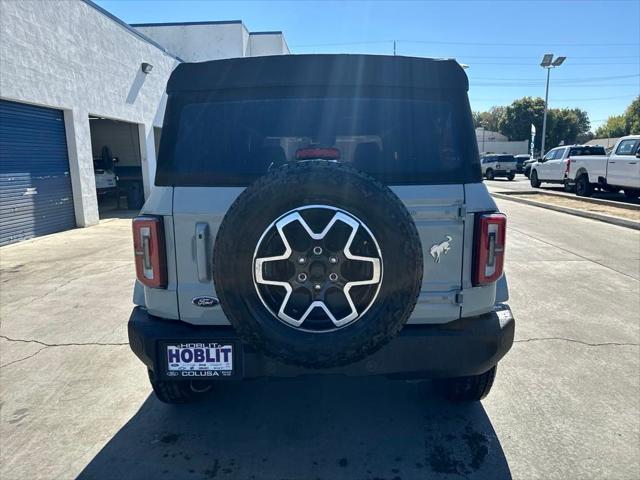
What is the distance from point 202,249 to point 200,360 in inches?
22.6

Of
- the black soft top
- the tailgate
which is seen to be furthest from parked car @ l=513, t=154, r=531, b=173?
the tailgate

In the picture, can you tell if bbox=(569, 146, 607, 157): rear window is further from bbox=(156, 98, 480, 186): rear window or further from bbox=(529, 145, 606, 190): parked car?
bbox=(156, 98, 480, 186): rear window

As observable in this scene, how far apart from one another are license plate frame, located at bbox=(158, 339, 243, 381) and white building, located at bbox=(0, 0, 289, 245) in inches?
352

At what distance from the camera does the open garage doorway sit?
52.4 feet

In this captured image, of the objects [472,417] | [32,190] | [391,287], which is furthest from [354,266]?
[32,190]

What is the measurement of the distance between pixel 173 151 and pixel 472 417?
8.28ft

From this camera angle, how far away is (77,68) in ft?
36.8

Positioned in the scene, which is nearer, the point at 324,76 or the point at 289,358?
the point at 289,358

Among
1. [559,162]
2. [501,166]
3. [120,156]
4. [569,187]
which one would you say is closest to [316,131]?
[120,156]

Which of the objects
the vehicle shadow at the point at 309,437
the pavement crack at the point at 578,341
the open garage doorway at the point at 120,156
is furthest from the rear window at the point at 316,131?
the open garage doorway at the point at 120,156

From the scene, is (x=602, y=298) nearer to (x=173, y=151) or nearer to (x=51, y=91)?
(x=173, y=151)

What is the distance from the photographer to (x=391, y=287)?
2023 mm

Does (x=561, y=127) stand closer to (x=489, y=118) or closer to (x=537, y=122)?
(x=537, y=122)

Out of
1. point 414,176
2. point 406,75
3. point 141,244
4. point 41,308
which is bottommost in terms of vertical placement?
point 41,308
